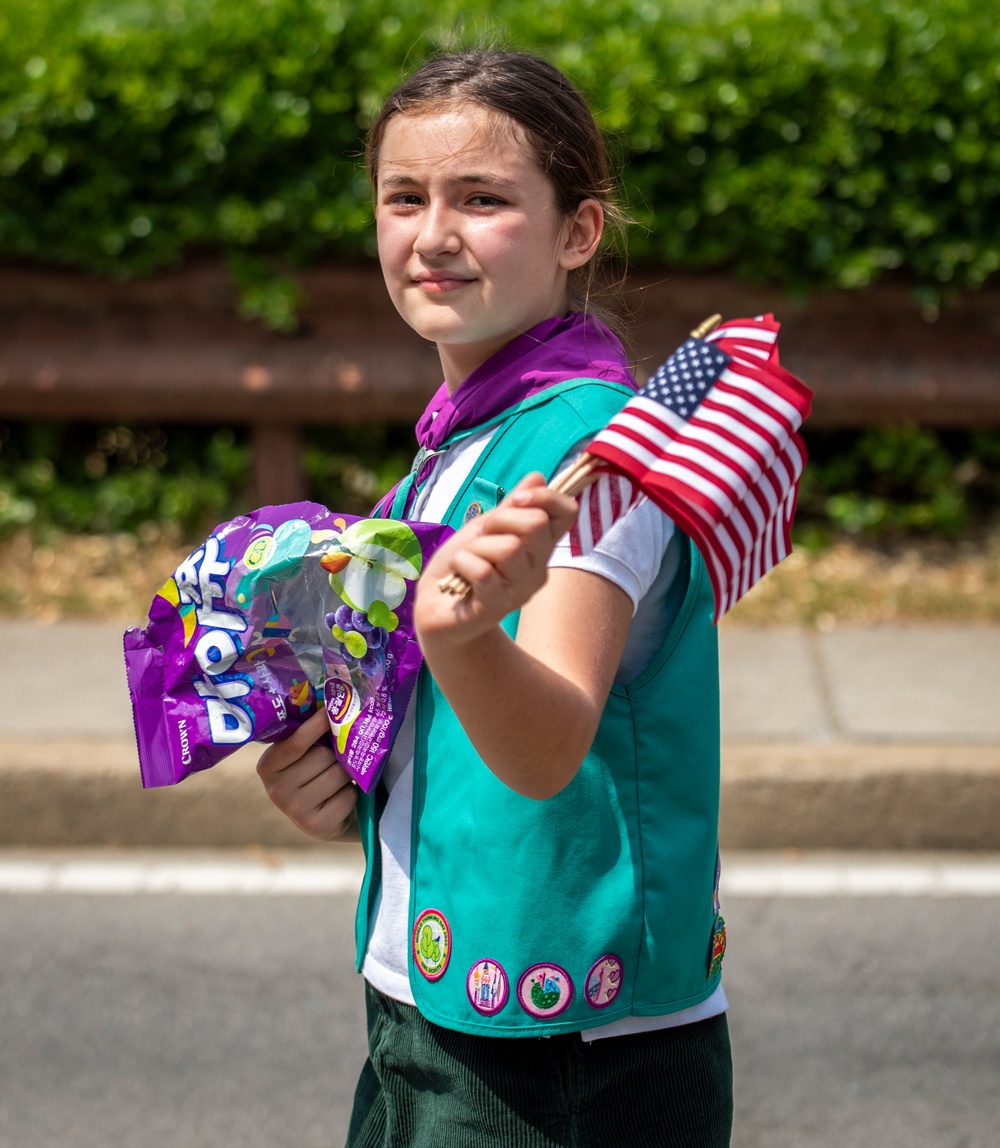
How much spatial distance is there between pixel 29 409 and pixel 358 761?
15.4 feet

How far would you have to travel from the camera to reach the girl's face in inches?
61.8

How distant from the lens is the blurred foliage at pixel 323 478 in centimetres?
601

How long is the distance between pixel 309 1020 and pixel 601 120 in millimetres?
3258

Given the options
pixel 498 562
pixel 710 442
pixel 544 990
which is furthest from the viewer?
pixel 544 990

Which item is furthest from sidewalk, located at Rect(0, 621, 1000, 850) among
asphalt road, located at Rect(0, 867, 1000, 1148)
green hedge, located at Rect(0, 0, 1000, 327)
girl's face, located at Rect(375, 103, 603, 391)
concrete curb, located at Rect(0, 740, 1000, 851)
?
girl's face, located at Rect(375, 103, 603, 391)

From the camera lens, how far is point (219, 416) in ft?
19.2

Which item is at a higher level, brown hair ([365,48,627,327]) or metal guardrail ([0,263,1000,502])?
brown hair ([365,48,627,327])

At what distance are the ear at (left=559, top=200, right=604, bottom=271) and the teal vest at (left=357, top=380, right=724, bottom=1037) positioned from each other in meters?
0.21

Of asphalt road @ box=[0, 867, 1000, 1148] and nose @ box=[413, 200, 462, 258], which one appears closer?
nose @ box=[413, 200, 462, 258]

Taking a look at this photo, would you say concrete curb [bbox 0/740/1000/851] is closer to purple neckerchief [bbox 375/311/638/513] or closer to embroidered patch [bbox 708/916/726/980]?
embroidered patch [bbox 708/916/726/980]

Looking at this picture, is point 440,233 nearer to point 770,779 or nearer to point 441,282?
point 441,282

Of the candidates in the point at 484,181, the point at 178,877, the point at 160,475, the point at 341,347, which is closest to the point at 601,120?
the point at 341,347

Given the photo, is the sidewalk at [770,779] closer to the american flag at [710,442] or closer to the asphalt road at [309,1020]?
the asphalt road at [309,1020]

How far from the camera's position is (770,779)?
4.21 metres
